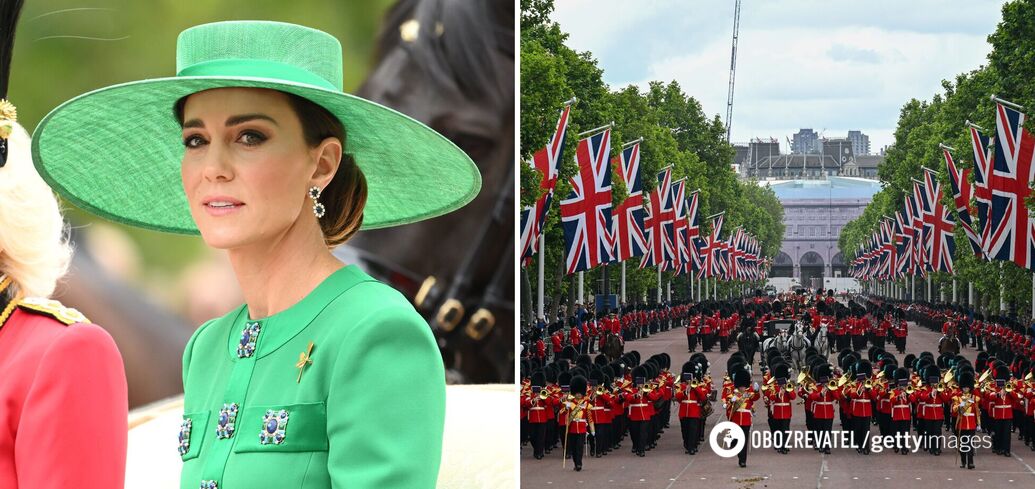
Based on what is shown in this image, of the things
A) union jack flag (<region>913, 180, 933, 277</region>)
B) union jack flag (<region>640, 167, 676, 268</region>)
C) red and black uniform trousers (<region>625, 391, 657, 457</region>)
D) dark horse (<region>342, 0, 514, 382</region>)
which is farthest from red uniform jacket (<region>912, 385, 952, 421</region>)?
dark horse (<region>342, 0, 514, 382</region>)

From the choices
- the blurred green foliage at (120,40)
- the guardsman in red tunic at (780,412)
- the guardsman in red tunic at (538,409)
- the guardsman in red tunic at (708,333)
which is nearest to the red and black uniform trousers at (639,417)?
the guardsman in red tunic at (538,409)

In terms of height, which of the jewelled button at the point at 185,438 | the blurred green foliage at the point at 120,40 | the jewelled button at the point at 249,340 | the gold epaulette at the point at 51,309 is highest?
the blurred green foliage at the point at 120,40

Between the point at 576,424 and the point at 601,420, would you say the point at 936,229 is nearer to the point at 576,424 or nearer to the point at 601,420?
the point at 601,420

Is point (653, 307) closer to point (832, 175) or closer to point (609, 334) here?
point (609, 334)

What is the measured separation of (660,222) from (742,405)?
6.29 metres

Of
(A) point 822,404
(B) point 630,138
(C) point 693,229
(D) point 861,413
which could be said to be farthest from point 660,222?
(D) point 861,413

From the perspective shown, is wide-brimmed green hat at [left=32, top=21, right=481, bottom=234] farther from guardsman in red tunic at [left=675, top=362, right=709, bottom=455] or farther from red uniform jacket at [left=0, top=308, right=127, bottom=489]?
guardsman in red tunic at [left=675, top=362, right=709, bottom=455]

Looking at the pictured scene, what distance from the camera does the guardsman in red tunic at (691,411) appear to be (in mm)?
15539

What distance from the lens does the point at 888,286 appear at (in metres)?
18.6

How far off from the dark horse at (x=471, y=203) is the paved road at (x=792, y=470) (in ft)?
21.2

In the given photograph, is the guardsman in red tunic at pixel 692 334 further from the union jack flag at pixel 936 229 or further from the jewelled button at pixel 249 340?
the jewelled button at pixel 249 340

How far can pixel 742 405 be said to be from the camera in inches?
603

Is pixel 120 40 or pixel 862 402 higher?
pixel 120 40

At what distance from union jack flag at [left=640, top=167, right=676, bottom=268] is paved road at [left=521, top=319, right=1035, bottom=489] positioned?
5761mm
